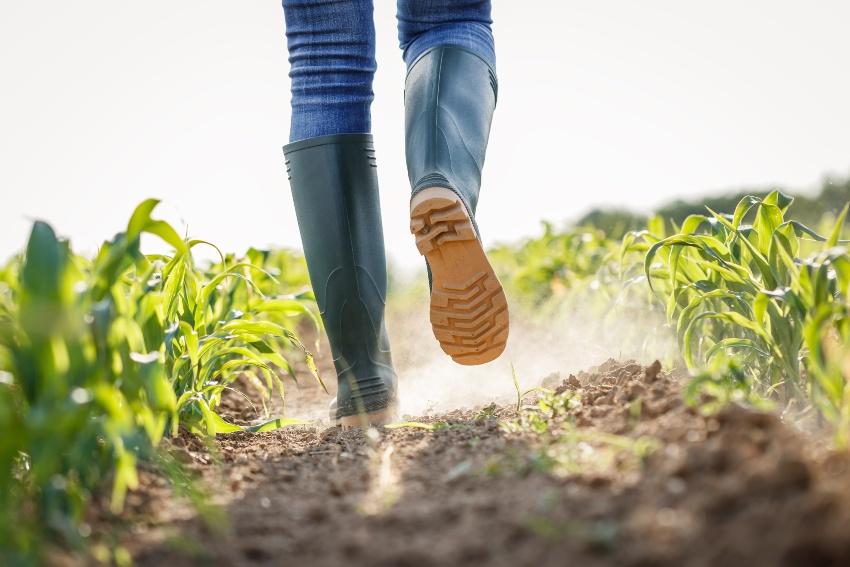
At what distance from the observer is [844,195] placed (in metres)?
4.50

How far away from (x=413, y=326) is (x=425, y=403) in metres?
2.03

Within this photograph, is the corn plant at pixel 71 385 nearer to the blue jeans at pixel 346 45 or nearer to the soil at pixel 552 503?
the soil at pixel 552 503

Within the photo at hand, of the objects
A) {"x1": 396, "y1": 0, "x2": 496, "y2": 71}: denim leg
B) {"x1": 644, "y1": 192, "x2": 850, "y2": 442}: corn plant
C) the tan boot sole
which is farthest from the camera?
{"x1": 396, "y1": 0, "x2": 496, "y2": 71}: denim leg

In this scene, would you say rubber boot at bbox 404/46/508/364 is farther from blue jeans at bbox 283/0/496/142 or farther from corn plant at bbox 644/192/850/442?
corn plant at bbox 644/192/850/442

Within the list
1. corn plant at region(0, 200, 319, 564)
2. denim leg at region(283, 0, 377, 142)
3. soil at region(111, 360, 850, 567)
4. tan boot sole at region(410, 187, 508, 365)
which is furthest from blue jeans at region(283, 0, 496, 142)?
soil at region(111, 360, 850, 567)

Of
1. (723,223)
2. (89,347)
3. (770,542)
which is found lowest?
(770,542)

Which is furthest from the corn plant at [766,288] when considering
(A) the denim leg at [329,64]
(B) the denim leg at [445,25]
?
(A) the denim leg at [329,64]

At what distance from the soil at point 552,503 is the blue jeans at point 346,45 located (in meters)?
0.87

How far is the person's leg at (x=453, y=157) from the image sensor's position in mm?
1679

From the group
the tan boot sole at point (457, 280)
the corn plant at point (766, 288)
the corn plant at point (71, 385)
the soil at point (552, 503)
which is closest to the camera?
the soil at point (552, 503)

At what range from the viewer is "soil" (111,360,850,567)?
81cm

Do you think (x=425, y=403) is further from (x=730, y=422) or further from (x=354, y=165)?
(x=730, y=422)

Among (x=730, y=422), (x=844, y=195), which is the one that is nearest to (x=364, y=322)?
(x=730, y=422)

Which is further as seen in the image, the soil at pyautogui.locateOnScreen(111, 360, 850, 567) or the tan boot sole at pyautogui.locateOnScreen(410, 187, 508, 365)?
the tan boot sole at pyautogui.locateOnScreen(410, 187, 508, 365)
